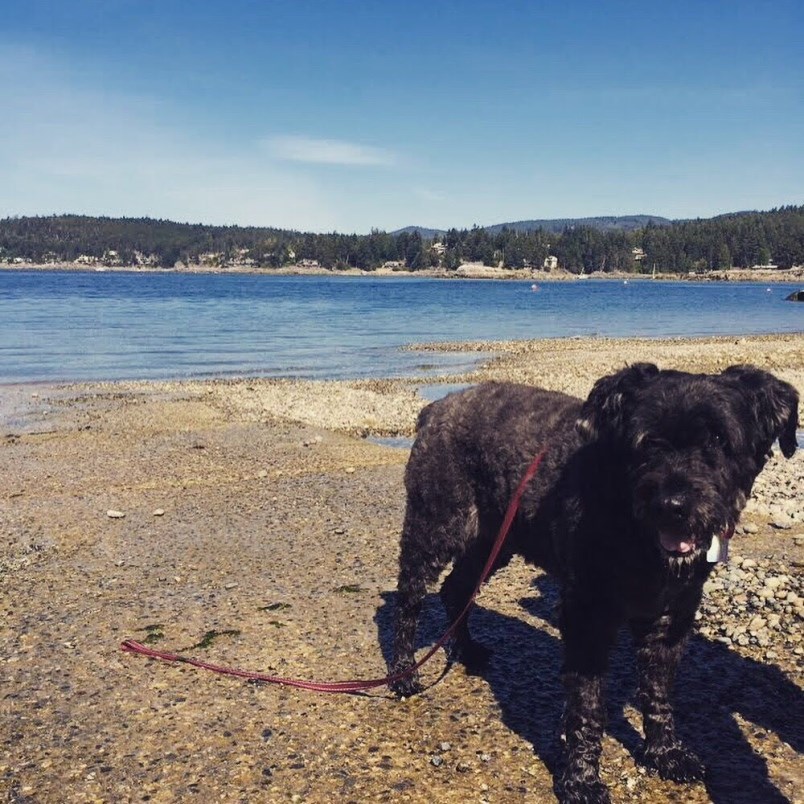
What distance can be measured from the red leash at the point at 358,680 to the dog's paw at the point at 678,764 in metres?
1.58

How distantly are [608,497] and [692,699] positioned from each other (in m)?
2.44

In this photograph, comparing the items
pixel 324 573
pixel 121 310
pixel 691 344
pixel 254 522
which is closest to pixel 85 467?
pixel 254 522

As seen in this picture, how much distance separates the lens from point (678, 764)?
4.79m

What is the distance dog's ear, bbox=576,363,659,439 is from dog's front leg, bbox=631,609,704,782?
4.35 ft

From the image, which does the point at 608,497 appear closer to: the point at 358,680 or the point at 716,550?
the point at 716,550

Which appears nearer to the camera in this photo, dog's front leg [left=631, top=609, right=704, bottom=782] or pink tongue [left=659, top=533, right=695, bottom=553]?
pink tongue [left=659, top=533, right=695, bottom=553]

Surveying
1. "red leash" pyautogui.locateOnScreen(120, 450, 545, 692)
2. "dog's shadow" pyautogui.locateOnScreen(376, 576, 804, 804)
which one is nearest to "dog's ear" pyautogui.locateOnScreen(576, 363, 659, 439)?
"red leash" pyautogui.locateOnScreen(120, 450, 545, 692)

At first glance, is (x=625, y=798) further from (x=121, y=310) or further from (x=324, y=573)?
(x=121, y=310)

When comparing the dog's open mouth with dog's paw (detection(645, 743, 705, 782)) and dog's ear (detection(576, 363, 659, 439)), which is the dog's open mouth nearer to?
dog's ear (detection(576, 363, 659, 439))

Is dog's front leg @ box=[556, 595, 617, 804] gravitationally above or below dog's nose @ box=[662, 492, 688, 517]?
below

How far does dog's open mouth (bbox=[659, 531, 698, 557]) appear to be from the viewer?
3822 mm

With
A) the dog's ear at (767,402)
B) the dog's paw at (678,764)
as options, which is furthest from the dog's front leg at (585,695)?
the dog's ear at (767,402)

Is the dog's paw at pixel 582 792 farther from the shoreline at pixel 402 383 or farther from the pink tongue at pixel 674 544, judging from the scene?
the shoreline at pixel 402 383

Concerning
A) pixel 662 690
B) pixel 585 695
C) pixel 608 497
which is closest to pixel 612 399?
pixel 608 497
